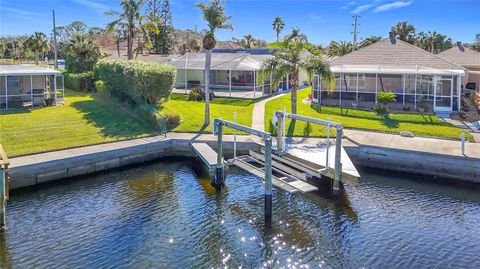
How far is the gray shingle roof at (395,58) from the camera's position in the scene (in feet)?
100

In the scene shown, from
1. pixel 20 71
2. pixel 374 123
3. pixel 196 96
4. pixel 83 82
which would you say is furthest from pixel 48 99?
pixel 374 123

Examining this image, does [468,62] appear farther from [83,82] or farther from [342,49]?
[83,82]

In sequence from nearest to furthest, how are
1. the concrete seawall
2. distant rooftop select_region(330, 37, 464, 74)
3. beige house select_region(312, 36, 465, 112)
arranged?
1. the concrete seawall
2. beige house select_region(312, 36, 465, 112)
3. distant rooftop select_region(330, 37, 464, 74)

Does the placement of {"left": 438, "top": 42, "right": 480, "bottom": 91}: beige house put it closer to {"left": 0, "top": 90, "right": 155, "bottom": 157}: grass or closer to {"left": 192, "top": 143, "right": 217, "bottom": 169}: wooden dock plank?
{"left": 192, "top": 143, "right": 217, "bottom": 169}: wooden dock plank

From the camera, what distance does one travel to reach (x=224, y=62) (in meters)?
40.0

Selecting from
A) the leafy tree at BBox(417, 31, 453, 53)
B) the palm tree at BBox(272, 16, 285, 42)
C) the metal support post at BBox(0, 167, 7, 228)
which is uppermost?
the palm tree at BBox(272, 16, 285, 42)

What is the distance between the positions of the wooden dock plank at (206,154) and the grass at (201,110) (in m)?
3.19

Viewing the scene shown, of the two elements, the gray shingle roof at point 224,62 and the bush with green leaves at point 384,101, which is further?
the gray shingle roof at point 224,62

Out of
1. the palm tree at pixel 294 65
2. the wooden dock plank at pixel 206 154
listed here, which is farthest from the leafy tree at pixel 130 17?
the wooden dock plank at pixel 206 154

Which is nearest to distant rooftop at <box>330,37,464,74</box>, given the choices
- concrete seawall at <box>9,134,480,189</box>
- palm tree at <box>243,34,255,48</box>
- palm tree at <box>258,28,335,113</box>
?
palm tree at <box>258,28,335,113</box>

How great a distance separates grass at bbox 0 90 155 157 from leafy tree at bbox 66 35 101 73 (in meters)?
12.4

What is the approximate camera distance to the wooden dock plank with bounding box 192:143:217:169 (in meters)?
16.9

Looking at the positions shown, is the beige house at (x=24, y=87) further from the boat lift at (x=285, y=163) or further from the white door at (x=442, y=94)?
the white door at (x=442, y=94)

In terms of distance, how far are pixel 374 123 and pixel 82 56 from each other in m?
29.4
